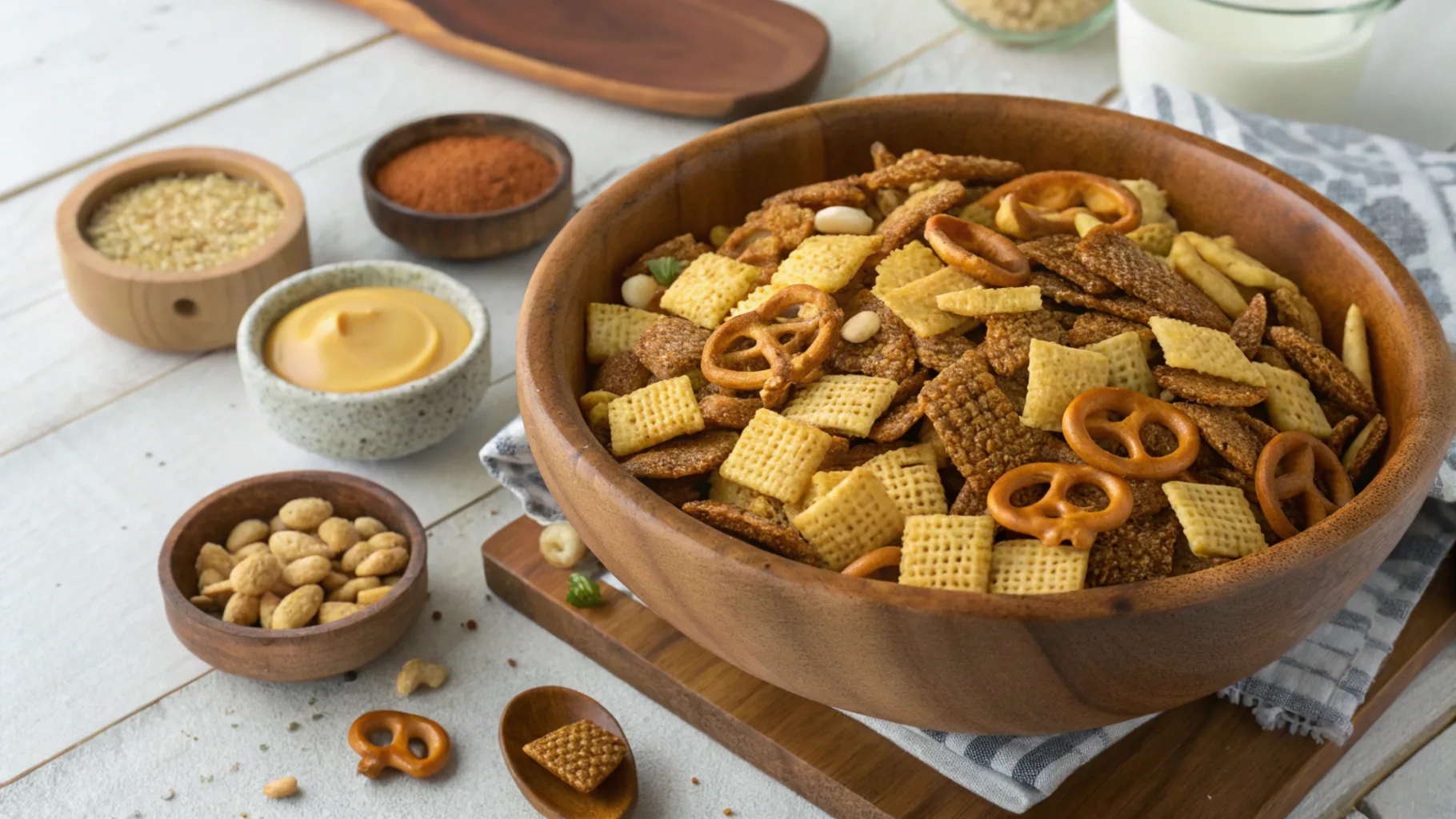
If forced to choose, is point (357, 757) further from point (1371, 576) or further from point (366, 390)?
point (1371, 576)

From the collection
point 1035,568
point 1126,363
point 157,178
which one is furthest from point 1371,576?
point 157,178

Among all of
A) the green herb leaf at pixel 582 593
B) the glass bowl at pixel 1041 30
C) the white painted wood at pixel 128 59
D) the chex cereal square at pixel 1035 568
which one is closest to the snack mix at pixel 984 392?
the chex cereal square at pixel 1035 568

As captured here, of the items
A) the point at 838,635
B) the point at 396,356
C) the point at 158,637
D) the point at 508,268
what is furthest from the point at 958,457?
the point at 508,268

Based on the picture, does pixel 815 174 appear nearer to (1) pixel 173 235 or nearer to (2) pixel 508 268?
(2) pixel 508 268

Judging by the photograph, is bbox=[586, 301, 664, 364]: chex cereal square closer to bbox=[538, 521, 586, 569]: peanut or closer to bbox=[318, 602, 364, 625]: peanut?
bbox=[538, 521, 586, 569]: peanut

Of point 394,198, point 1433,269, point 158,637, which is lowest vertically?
point 158,637

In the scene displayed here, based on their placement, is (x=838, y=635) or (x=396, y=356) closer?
(x=838, y=635)
